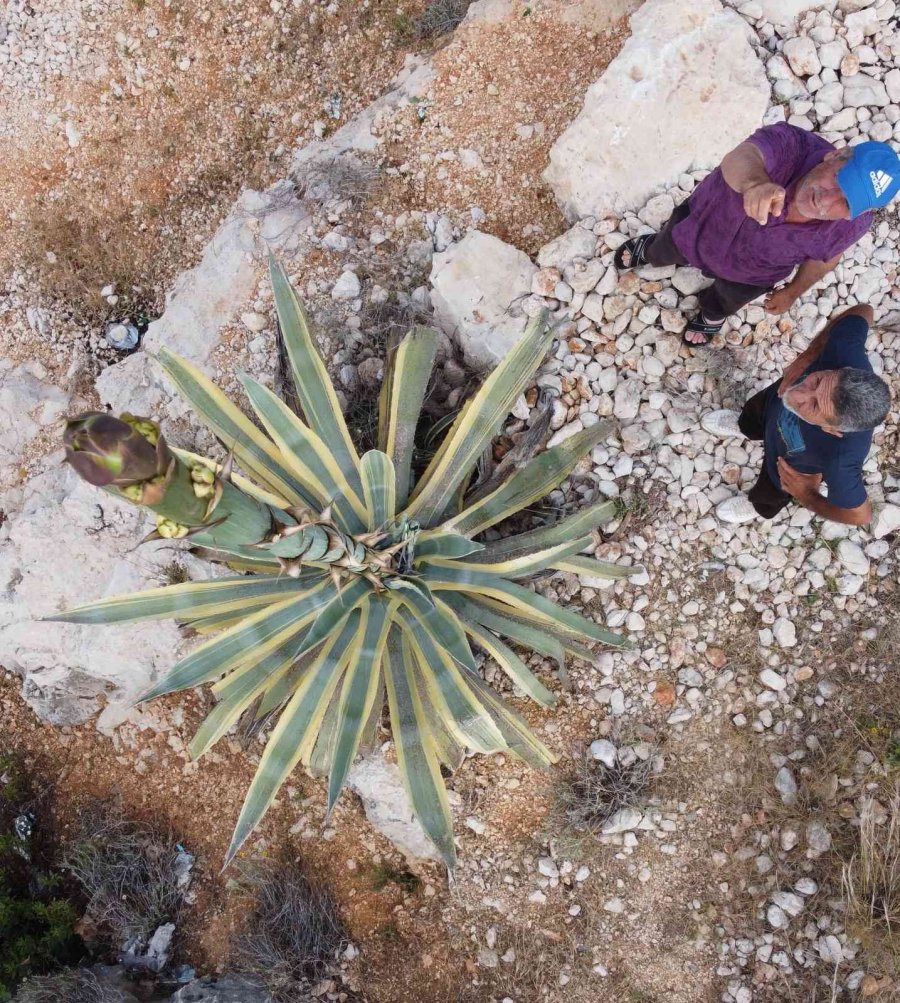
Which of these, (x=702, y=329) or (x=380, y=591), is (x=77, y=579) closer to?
(x=380, y=591)

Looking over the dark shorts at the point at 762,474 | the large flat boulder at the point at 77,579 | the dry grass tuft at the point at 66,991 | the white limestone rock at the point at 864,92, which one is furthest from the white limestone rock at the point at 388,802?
the white limestone rock at the point at 864,92

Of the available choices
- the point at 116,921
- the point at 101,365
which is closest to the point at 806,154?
the point at 101,365

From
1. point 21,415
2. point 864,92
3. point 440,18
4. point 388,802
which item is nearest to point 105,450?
point 388,802

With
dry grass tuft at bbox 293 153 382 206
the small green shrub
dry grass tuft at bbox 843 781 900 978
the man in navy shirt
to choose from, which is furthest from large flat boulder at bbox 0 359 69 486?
dry grass tuft at bbox 843 781 900 978

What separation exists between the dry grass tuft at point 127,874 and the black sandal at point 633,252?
3.73 m

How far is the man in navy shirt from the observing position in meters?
2.17

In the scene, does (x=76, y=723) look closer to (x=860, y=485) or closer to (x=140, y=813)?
(x=140, y=813)

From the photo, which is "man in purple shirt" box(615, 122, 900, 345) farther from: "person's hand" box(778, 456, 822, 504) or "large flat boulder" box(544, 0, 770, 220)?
"person's hand" box(778, 456, 822, 504)

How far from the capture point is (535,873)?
3129mm

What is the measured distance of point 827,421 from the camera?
88.1 inches

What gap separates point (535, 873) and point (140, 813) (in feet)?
7.39

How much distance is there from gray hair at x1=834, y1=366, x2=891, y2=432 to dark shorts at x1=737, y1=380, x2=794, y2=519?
19.8 inches

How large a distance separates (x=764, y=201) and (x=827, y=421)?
71 cm

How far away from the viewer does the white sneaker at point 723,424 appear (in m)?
2.93
